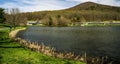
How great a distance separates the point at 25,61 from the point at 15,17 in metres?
67.7

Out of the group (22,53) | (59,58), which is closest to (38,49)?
(22,53)

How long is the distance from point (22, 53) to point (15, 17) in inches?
2441

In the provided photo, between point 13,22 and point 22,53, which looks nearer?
point 22,53

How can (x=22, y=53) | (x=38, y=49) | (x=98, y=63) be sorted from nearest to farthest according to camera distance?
(x=98, y=63) → (x=22, y=53) → (x=38, y=49)

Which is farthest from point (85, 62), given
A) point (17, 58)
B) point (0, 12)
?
point (0, 12)

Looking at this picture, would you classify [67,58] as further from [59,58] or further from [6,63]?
[6,63]

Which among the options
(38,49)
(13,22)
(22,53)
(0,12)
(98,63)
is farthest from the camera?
(0,12)

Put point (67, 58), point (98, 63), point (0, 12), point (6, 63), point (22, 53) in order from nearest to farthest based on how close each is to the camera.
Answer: point (6, 63)
point (98, 63)
point (67, 58)
point (22, 53)
point (0, 12)

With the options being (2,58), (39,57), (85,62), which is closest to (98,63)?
(85,62)

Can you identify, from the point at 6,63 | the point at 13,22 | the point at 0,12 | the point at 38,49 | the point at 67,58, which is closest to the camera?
the point at 6,63

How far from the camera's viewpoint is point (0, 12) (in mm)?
142250

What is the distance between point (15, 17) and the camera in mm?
94562

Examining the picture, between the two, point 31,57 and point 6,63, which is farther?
point 31,57

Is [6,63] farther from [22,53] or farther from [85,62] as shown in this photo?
[85,62]
